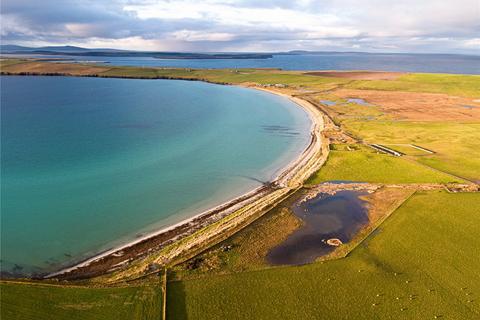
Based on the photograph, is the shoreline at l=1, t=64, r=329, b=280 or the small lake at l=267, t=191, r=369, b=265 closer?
the shoreline at l=1, t=64, r=329, b=280

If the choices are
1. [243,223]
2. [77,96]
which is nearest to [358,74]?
[77,96]

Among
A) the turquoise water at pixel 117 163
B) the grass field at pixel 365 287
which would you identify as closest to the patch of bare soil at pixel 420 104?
the turquoise water at pixel 117 163

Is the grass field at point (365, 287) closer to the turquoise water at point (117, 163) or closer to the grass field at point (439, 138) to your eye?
the turquoise water at point (117, 163)

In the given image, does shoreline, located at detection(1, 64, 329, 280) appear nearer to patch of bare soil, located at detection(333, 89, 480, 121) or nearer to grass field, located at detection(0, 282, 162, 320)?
grass field, located at detection(0, 282, 162, 320)

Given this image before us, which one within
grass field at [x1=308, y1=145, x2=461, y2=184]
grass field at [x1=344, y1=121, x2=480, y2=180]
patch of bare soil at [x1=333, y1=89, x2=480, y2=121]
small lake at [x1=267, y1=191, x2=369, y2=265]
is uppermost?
patch of bare soil at [x1=333, y1=89, x2=480, y2=121]

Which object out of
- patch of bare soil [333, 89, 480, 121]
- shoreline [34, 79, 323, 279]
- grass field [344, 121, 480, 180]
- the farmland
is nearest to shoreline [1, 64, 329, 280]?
shoreline [34, 79, 323, 279]

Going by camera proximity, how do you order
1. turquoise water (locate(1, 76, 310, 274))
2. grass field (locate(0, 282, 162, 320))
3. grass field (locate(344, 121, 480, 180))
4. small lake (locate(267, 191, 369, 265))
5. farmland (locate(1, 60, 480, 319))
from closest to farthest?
grass field (locate(0, 282, 162, 320))
farmland (locate(1, 60, 480, 319))
small lake (locate(267, 191, 369, 265))
turquoise water (locate(1, 76, 310, 274))
grass field (locate(344, 121, 480, 180))
